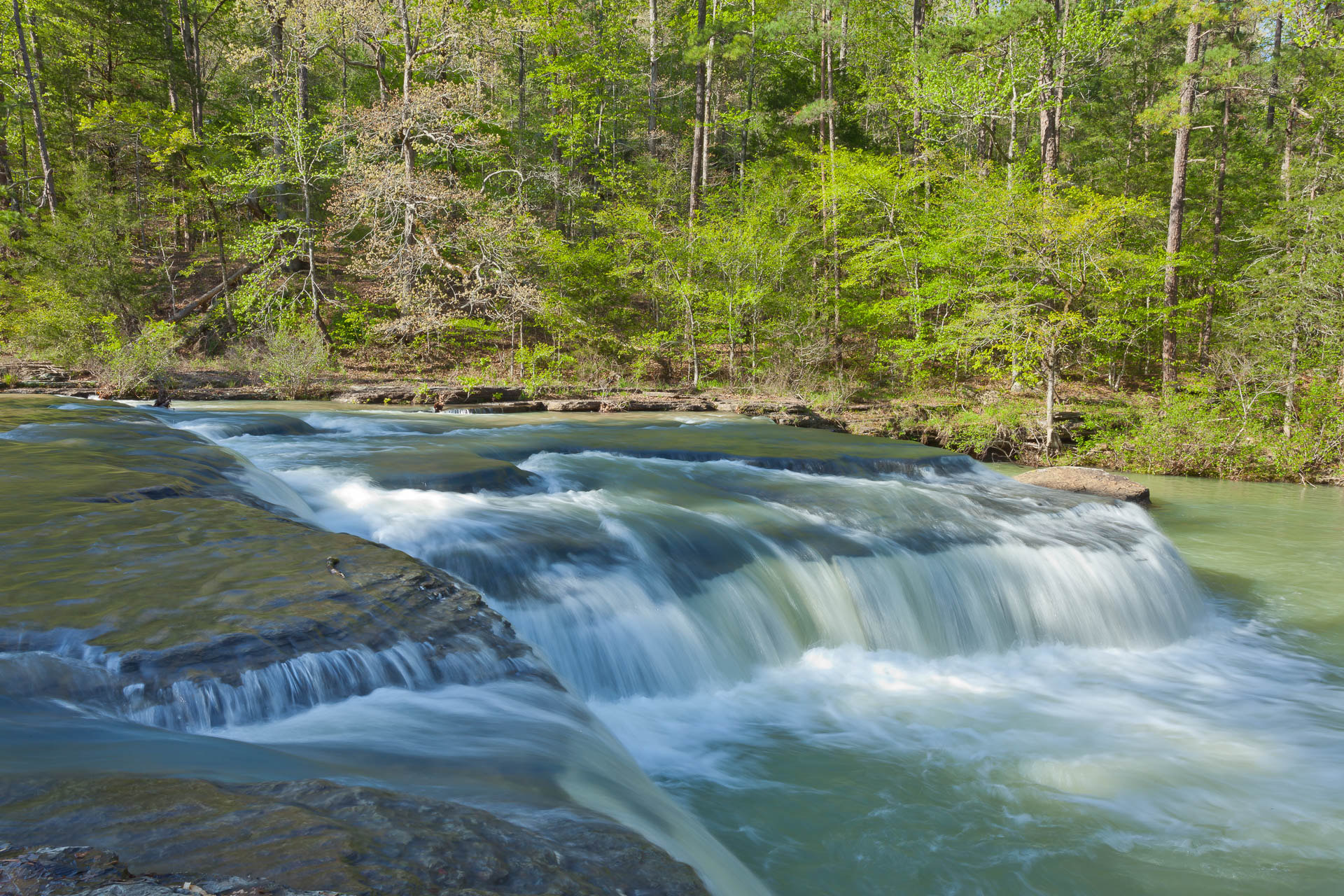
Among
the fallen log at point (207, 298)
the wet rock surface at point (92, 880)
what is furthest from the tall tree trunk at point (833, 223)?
the wet rock surface at point (92, 880)

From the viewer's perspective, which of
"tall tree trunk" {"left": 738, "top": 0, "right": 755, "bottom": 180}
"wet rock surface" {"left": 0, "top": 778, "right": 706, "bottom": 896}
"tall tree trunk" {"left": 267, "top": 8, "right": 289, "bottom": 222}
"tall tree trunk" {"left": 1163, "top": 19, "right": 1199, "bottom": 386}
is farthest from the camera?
"tall tree trunk" {"left": 738, "top": 0, "right": 755, "bottom": 180}

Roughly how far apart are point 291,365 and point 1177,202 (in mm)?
23254

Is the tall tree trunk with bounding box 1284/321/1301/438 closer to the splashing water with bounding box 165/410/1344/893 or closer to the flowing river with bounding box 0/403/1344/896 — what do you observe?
the flowing river with bounding box 0/403/1344/896

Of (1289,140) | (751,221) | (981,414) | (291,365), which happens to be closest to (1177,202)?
(1289,140)

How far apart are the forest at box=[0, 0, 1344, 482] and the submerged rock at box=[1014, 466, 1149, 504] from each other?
4.87 metres

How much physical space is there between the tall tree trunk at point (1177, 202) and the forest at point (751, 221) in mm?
110

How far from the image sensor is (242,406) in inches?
592

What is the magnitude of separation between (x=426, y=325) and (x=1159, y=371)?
23.3 meters

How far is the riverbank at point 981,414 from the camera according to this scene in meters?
14.8

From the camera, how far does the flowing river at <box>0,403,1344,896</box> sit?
3.09 m

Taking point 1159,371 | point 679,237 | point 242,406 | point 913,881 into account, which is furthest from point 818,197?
point 913,881

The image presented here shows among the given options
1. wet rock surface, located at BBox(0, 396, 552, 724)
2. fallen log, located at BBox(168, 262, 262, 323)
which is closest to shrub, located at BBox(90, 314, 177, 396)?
fallen log, located at BBox(168, 262, 262, 323)

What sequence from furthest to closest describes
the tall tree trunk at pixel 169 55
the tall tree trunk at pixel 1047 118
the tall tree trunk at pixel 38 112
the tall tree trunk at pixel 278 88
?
1. the tall tree trunk at pixel 169 55
2. the tall tree trunk at pixel 1047 118
3. the tall tree trunk at pixel 278 88
4. the tall tree trunk at pixel 38 112

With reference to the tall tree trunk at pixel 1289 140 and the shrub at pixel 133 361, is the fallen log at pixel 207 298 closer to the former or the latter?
the shrub at pixel 133 361
